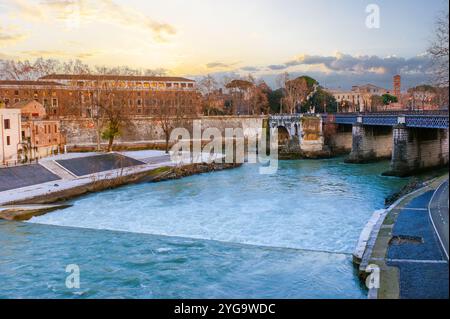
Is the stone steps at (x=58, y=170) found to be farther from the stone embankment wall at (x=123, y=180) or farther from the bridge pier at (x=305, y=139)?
the bridge pier at (x=305, y=139)

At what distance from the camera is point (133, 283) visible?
13.3 m

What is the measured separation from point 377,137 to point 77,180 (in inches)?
1143

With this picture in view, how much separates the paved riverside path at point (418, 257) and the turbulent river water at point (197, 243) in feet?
→ 4.56

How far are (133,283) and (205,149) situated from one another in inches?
1610

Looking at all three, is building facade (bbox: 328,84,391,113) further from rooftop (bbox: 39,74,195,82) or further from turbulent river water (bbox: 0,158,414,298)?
turbulent river water (bbox: 0,158,414,298)

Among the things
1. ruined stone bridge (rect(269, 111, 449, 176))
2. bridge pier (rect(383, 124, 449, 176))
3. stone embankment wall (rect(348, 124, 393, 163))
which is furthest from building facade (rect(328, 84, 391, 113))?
bridge pier (rect(383, 124, 449, 176))

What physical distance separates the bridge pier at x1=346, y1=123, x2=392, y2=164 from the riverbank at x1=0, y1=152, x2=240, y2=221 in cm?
1157

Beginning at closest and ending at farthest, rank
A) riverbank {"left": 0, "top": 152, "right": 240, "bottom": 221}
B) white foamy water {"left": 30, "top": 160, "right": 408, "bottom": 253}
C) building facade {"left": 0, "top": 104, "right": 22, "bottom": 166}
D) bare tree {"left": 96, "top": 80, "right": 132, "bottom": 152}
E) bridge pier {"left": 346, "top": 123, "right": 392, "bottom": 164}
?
white foamy water {"left": 30, "top": 160, "right": 408, "bottom": 253} → riverbank {"left": 0, "top": 152, "right": 240, "bottom": 221} → building facade {"left": 0, "top": 104, "right": 22, "bottom": 166} → bridge pier {"left": 346, "top": 123, "right": 392, "bottom": 164} → bare tree {"left": 96, "top": 80, "right": 132, "bottom": 152}

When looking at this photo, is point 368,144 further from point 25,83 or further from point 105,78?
point 25,83

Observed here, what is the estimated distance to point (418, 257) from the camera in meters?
12.1

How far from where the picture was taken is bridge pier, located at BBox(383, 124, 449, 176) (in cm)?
3369

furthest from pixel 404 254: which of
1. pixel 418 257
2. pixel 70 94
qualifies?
pixel 70 94

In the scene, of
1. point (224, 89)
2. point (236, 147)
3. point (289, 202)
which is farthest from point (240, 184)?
point (224, 89)

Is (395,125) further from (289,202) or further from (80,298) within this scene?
(80,298)
